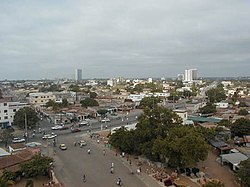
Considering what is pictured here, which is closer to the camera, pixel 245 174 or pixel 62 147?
pixel 245 174

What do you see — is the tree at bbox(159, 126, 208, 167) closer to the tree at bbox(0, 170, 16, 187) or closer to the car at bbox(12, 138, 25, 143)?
the tree at bbox(0, 170, 16, 187)

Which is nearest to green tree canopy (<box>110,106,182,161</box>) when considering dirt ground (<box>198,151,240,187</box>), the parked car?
dirt ground (<box>198,151,240,187</box>)

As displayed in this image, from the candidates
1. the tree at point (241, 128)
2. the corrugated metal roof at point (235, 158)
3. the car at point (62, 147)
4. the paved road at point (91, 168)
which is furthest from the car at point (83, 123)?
the corrugated metal roof at point (235, 158)

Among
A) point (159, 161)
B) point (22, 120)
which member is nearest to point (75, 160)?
point (159, 161)

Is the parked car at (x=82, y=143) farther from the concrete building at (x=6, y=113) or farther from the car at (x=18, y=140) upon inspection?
the concrete building at (x=6, y=113)

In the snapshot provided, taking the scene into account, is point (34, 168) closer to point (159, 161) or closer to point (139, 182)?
point (139, 182)

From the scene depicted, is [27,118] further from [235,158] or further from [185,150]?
[235,158]

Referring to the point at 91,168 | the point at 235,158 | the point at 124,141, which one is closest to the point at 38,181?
the point at 91,168
